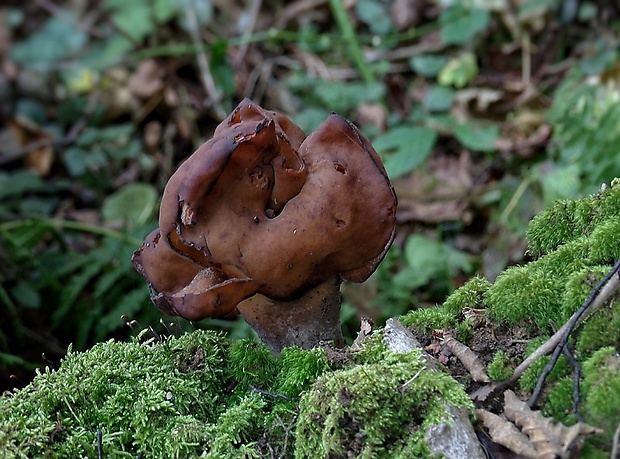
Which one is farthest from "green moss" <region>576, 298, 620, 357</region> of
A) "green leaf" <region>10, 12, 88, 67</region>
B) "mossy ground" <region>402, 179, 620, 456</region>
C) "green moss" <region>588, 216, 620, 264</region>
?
"green leaf" <region>10, 12, 88, 67</region>

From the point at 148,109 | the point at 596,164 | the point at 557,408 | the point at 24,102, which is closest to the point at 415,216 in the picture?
the point at 596,164

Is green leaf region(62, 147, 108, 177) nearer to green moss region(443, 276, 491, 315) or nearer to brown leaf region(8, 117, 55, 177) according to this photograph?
brown leaf region(8, 117, 55, 177)

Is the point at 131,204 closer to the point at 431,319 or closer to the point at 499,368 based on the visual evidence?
the point at 431,319

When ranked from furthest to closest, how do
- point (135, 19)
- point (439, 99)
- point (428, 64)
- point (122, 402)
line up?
1. point (135, 19)
2. point (428, 64)
3. point (439, 99)
4. point (122, 402)

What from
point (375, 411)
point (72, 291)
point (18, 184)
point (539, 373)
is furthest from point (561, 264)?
point (18, 184)

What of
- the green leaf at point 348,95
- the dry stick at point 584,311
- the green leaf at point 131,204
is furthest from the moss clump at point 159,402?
the green leaf at point 348,95

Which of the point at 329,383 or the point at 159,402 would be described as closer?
the point at 329,383
